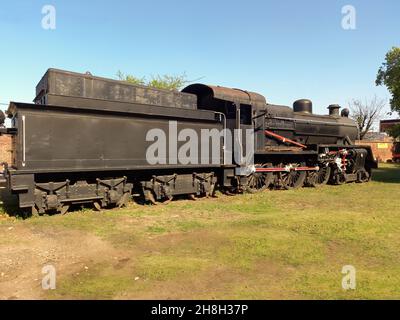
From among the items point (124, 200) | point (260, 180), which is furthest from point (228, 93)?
point (124, 200)

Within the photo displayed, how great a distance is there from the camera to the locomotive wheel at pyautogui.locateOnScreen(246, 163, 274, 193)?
1278 cm

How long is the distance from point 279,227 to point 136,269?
364 centimetres

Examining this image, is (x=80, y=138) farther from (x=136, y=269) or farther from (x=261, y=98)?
Result: (x=261, y=98)

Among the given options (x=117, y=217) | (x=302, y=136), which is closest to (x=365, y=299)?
(x=117, y=217)

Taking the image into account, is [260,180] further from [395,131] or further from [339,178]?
[395,131]

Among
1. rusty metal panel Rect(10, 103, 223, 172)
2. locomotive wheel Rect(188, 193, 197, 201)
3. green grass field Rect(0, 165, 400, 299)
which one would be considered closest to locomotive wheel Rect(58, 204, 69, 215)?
green grass field Rect(0, 165, 400, 299)

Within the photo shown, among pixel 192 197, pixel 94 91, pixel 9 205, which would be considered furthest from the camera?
pixel 192 197

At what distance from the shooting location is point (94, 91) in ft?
31.0

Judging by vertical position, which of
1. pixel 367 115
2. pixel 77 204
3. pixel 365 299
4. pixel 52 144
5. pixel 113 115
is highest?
pixel 367 115

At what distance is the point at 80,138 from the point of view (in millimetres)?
8781

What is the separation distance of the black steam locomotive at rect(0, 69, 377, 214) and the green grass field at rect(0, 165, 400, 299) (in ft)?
2.37

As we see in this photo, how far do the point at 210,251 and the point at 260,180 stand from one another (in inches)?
298

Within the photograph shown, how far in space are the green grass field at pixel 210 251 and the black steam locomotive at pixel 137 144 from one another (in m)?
0.72

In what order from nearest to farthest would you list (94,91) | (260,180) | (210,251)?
(210,251), (94,91), (260,180)
